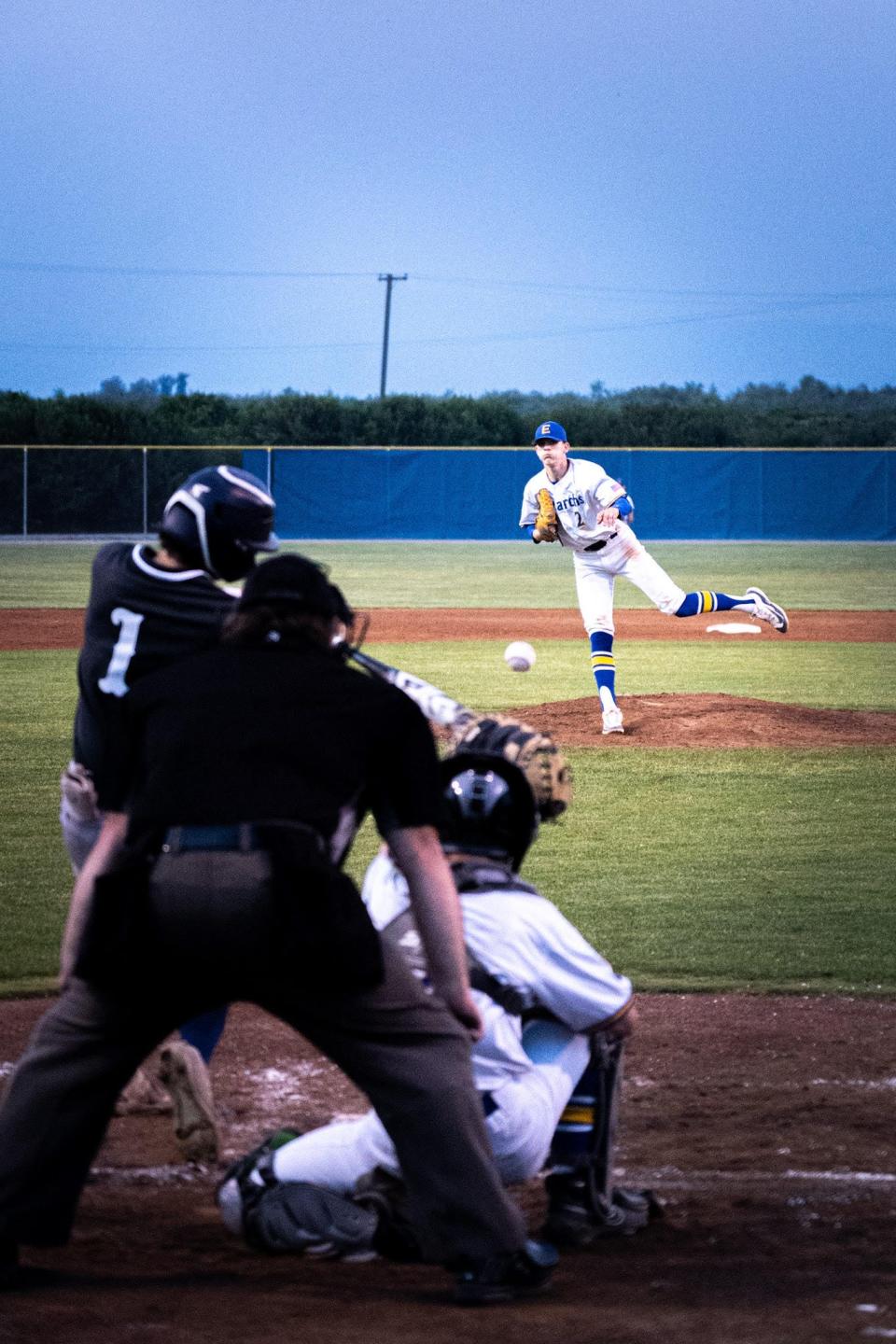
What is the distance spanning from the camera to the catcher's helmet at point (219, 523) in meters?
4.27

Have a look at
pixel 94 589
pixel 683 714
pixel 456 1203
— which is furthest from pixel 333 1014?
pixel 683 714

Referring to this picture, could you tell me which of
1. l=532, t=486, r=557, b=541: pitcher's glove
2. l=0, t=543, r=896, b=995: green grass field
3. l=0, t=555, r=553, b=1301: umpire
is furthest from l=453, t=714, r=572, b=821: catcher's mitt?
l=532, t=486, r=557, b=541: pitcher's glove

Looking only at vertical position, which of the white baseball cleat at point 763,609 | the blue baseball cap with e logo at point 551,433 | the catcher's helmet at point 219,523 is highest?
the blue baseball cap with e logo at point 551,433

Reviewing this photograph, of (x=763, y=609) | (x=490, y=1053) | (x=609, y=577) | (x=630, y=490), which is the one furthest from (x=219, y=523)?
(x=630, y=490)

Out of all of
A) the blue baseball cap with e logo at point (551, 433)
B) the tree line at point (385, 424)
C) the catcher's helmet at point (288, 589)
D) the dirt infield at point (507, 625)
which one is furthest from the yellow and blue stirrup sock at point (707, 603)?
the tree line at point (385, 424)

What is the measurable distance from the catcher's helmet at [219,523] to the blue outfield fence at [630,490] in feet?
130

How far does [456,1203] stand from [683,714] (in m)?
10.1

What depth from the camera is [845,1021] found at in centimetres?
612

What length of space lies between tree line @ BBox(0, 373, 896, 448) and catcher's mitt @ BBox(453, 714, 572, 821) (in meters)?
49.3

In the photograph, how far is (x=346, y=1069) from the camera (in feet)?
11.5

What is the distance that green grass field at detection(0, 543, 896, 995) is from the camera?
23.4 ft

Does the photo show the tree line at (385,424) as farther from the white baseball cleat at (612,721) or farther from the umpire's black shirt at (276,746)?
the umpire's black shirt at (276,746)

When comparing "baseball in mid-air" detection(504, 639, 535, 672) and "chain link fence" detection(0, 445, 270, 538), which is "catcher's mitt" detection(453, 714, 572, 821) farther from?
"chain link fence" detection(0, 445, 270, 538)

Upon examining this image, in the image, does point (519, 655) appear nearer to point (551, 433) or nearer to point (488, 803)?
point (551, 433)
